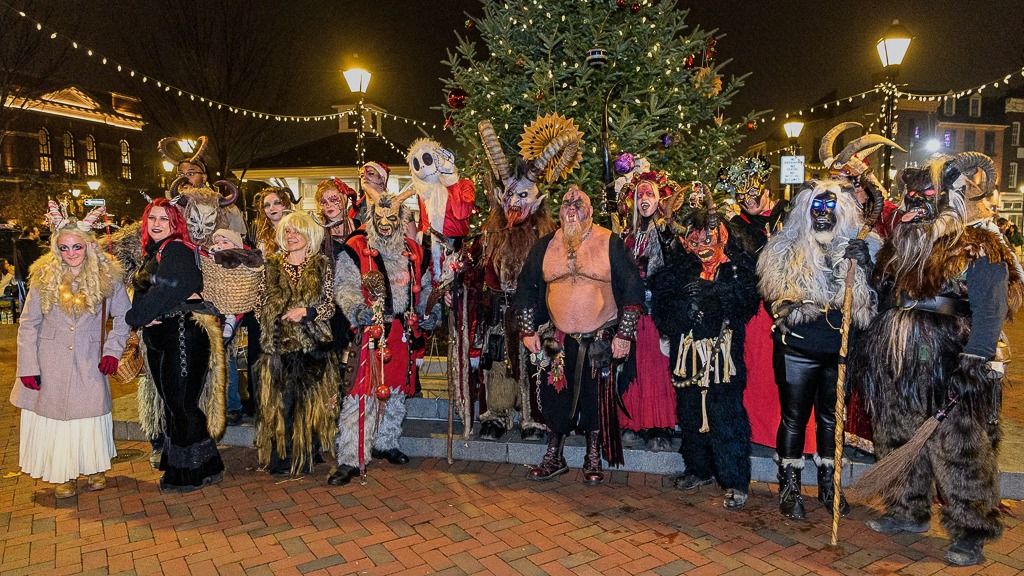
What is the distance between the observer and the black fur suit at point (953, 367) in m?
3.71

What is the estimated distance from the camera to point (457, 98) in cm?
702

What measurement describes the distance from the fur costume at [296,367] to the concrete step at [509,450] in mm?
883

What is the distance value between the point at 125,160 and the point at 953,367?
52684 mm

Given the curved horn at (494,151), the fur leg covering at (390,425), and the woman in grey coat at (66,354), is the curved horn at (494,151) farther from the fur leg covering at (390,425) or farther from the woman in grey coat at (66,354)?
the woman in grey coat at (66,354)

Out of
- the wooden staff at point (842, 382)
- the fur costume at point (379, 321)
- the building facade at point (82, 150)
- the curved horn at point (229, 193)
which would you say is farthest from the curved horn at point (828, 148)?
the building facade at point (82, 150)

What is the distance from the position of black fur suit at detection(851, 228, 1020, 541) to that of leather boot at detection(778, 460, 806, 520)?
0.62 m

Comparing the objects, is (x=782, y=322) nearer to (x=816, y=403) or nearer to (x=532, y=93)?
(x=816, y=403)

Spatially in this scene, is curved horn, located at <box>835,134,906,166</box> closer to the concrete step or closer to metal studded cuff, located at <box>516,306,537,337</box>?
the concrete step

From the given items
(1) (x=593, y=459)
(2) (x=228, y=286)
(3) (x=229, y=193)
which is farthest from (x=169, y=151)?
(1) (x=593, y=459)

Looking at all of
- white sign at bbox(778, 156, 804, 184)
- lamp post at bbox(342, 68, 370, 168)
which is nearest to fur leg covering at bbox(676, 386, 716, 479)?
white sign at bbox(778, 156, 804, 184)

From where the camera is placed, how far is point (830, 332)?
4277 millimetres

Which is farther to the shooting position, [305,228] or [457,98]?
[457,98]

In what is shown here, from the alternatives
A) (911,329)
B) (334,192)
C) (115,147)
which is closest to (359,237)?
(334,192)

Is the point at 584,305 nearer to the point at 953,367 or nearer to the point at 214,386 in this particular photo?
the point at 953,367
